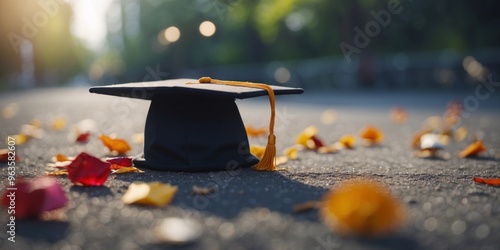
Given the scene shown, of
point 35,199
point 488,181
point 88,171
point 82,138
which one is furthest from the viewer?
point 82,138

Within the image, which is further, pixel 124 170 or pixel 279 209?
pixel 124 170

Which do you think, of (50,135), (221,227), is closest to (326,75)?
(50,135)

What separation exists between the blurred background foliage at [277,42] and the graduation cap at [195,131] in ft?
16.1

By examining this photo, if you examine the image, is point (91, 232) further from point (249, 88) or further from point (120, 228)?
point (249, 88)

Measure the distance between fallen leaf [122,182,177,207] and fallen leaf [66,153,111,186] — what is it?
13.2 inches

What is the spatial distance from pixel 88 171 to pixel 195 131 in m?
0.67

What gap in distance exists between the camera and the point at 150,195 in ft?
7.09

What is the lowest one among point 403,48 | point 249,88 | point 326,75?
point 249,88

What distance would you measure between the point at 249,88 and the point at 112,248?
62.3 inches

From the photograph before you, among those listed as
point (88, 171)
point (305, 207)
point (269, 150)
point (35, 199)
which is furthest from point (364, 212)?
point (88, 171)

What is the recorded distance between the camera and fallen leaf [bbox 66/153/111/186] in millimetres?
2537

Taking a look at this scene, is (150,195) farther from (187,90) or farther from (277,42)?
(277,42)

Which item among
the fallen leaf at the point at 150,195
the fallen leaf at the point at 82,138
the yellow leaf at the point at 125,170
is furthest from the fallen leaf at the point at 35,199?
the fallen leaf at the point at 82,138

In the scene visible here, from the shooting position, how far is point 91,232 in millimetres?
1821
